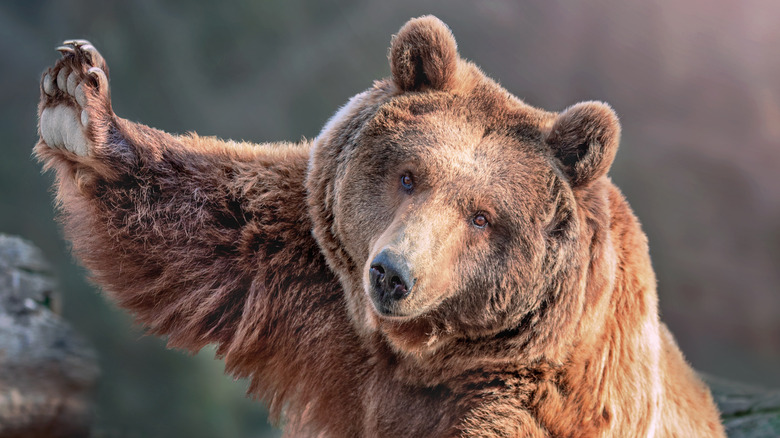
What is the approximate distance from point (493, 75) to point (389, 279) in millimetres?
3893

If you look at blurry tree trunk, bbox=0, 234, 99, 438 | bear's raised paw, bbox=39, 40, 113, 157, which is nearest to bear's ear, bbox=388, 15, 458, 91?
bear's raised paw, bbox=39, 40, 113, 157

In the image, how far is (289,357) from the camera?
115 inches

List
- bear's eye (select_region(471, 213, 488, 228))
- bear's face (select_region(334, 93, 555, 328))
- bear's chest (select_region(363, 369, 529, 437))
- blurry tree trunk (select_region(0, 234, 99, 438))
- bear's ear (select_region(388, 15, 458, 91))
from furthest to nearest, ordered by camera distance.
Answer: blurry tree trunk (select_region(0, 234, 99, 438))
bear's chest (select_region(363, 369, 529, 437))
bear's ear (select_region(388, 15, 458, 91))
bear's eye (select_region(471, 213, 488, 228))
bear's face (select_region(334, 93, 555, 328))

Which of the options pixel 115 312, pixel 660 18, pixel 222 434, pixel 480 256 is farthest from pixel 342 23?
pixel 480 256

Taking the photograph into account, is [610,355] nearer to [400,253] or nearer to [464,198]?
[464,198]

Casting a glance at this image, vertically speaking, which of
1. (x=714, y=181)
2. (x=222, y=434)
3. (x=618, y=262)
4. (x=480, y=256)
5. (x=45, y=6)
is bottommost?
(x=222, y=434)

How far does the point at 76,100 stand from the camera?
8.47ft

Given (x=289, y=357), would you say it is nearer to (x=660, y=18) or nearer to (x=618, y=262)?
(x=618, y=262)

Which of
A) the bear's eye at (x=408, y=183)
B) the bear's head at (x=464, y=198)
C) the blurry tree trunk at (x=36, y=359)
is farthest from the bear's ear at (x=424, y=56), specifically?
the blurry tree trunk at (x=36, y=359)

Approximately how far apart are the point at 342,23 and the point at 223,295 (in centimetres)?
432

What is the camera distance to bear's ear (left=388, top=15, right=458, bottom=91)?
94.8 inches

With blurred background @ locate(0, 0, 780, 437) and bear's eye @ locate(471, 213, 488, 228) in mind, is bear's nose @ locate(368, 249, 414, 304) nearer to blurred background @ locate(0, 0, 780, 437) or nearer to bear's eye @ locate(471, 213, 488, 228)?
bear's eye @ locate(471, 213, 488, 228)

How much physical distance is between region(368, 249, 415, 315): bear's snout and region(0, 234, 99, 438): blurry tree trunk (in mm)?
4510

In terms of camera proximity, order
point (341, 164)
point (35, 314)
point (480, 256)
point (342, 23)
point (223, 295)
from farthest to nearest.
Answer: point (342, 23) → point (35, 314) → point (223, 295) → point (341, 164) → point (480, 256)
